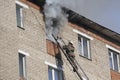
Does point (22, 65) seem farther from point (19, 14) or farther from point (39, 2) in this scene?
point (39, 2)

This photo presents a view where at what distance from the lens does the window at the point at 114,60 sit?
122ft

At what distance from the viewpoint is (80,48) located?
1374 inches

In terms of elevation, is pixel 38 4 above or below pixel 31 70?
above

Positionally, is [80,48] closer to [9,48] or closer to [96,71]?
[96,71]

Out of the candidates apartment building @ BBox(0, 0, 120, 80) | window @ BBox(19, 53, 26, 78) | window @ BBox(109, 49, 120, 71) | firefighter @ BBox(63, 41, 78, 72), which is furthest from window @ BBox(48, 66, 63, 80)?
window @ BBox(109, 49, 120, 71)

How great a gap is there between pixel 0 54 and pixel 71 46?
5371 mm

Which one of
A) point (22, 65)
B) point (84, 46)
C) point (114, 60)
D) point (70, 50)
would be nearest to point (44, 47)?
point (70, 50)

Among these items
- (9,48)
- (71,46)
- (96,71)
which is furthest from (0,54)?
(96,71)

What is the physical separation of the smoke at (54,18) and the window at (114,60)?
457 cm

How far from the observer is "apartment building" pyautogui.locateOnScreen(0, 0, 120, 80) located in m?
29.5

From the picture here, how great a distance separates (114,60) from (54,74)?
20.0ft

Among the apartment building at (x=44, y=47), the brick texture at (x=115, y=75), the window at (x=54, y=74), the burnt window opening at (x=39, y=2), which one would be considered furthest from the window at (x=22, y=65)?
the brick texture at (x=115, y=75)

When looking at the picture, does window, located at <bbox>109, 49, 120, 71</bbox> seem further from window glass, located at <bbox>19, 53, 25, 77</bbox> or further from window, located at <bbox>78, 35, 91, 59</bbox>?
window glass, located at <bbox>19, 53, 25, 77</bbox>

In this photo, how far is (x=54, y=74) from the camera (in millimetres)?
32375
